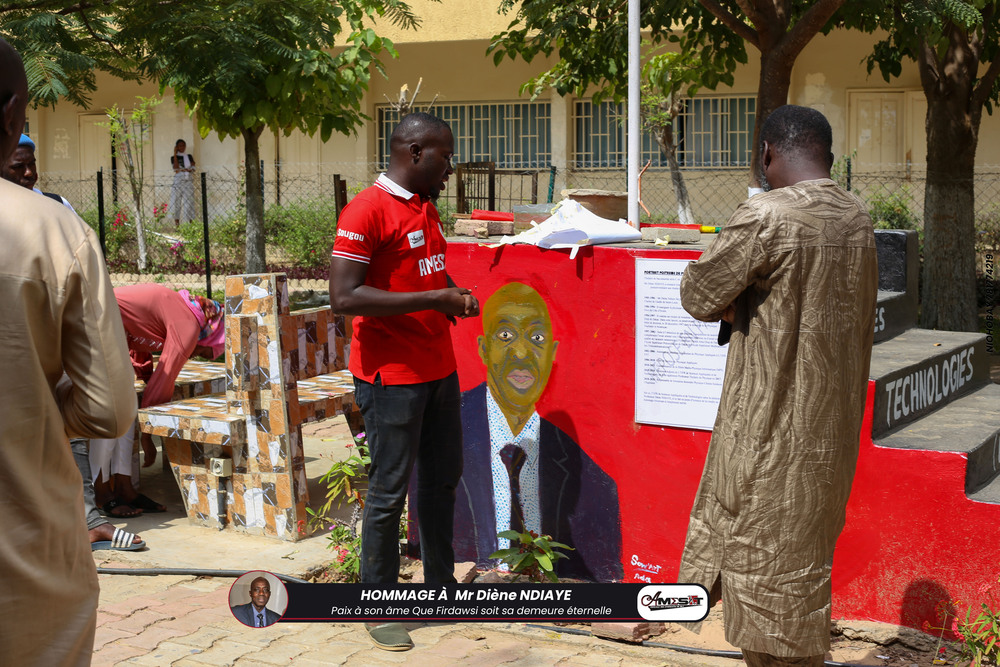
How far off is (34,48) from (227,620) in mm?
3437

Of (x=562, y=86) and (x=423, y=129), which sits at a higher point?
(x=562, y=86)

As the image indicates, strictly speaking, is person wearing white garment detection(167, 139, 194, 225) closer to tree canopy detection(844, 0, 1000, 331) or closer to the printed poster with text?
tree canopy detection(844, 0, 1000, 331)

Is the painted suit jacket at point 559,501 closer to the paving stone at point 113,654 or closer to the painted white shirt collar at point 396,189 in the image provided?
the painted white shirt collar at point 396,189

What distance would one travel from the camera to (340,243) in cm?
359

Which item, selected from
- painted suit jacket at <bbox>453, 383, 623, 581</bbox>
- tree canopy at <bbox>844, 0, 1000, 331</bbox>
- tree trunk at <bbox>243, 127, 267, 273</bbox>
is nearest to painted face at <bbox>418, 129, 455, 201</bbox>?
painted suit jacket at <bbox>453, 383, 623, 581</bbox>

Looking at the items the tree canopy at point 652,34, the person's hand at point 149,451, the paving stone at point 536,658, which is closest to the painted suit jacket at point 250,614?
the paving stone at point 536,658

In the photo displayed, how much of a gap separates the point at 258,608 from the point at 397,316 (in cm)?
112

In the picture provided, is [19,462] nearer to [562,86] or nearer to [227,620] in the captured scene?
[227,620]

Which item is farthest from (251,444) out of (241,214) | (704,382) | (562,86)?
(241,214)

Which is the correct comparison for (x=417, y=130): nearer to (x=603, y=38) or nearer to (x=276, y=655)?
(x=276, y=655)

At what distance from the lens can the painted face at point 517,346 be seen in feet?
14.3

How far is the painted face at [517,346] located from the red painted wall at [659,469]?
4 centimetres

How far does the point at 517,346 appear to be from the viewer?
14.5ft

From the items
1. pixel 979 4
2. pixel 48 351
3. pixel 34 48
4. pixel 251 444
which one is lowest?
pixel 251 444
